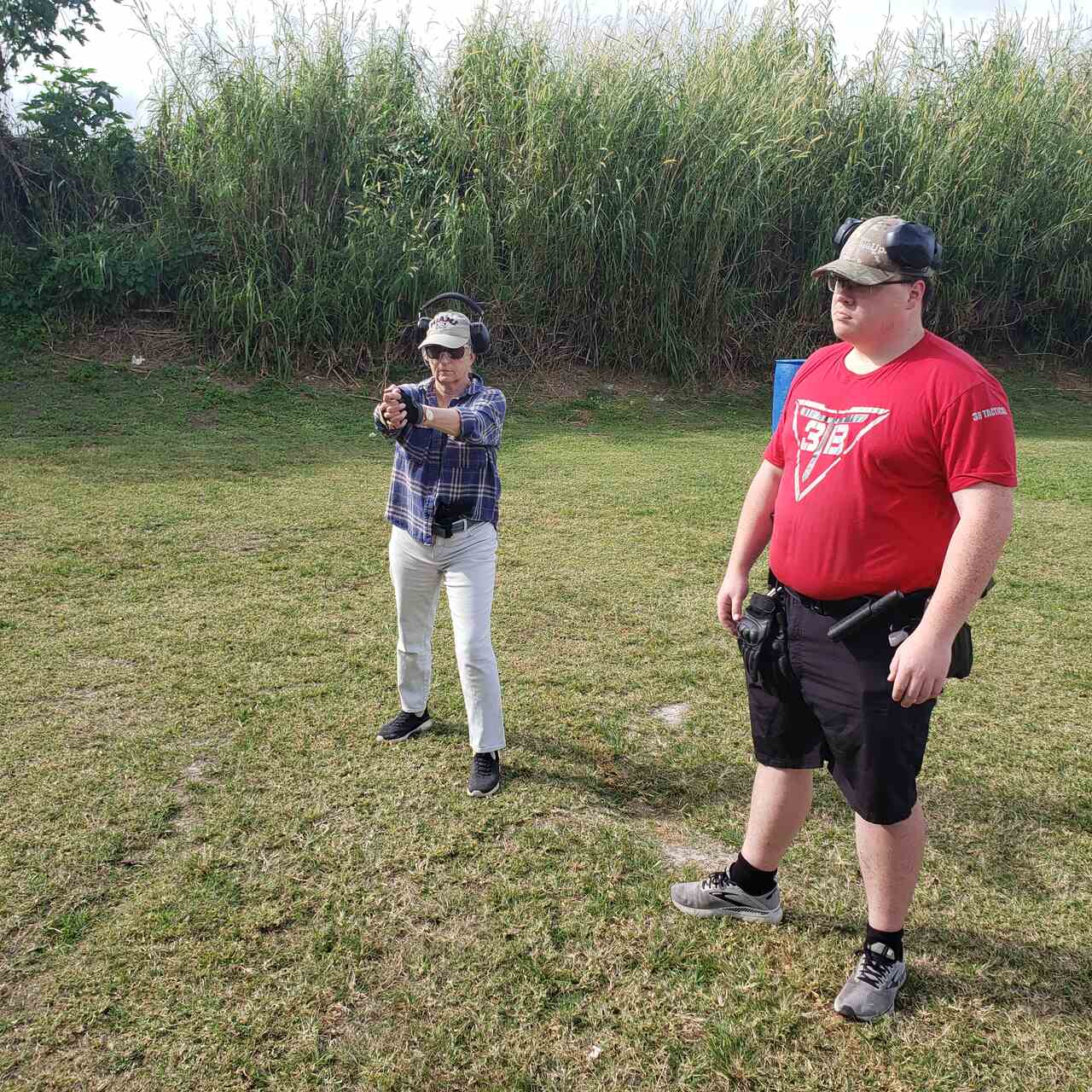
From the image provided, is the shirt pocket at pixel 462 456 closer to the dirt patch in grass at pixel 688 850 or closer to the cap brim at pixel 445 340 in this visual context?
the cap brim at pixel 445 340

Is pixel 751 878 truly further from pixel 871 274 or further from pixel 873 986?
pixel 871 274

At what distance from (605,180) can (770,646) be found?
31.2 feet

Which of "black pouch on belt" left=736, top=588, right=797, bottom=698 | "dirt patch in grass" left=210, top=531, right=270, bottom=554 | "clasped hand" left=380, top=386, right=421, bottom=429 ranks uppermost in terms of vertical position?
"clasped hand" left=380, top=386, right=421, bottom=429

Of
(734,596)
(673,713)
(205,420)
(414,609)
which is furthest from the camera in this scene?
(205,420)

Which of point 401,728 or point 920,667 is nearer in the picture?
point 920,667

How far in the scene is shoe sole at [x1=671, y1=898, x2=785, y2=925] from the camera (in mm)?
2545

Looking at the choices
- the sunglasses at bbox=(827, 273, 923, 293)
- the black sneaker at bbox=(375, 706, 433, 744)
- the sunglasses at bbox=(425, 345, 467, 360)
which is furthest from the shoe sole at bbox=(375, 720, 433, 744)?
the sunglasses at bbox=(827, 273, 923, 293)

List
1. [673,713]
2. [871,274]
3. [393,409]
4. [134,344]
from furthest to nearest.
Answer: [134,344] → [673,713] → [393,409] → [871,274]

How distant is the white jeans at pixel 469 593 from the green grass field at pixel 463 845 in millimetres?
261

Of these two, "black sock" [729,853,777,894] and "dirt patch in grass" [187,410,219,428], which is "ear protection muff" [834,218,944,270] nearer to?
"black sock" [729,853,777,894]

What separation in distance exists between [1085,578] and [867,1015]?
4296 mm

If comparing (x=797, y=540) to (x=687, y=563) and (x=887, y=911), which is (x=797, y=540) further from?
(x=687, y=563)

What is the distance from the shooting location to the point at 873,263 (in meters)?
1.97

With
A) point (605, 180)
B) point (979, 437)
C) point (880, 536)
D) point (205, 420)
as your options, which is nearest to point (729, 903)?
point (880, 536)
